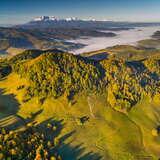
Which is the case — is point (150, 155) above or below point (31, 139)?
below

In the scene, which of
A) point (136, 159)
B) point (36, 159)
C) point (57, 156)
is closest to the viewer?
point (36, 159)

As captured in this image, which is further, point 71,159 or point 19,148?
point 71,159

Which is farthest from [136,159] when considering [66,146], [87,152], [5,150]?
[5,150]

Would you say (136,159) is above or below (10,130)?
below

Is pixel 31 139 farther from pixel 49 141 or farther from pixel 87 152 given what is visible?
pixel 87 152

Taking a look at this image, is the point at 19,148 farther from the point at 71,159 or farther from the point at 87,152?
the point at 87,152

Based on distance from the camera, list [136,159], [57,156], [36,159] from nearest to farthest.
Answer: [36,159]
[57,156]
[136,159]

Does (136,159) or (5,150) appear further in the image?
(136,159)

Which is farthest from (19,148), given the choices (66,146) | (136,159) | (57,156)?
(136,159)
